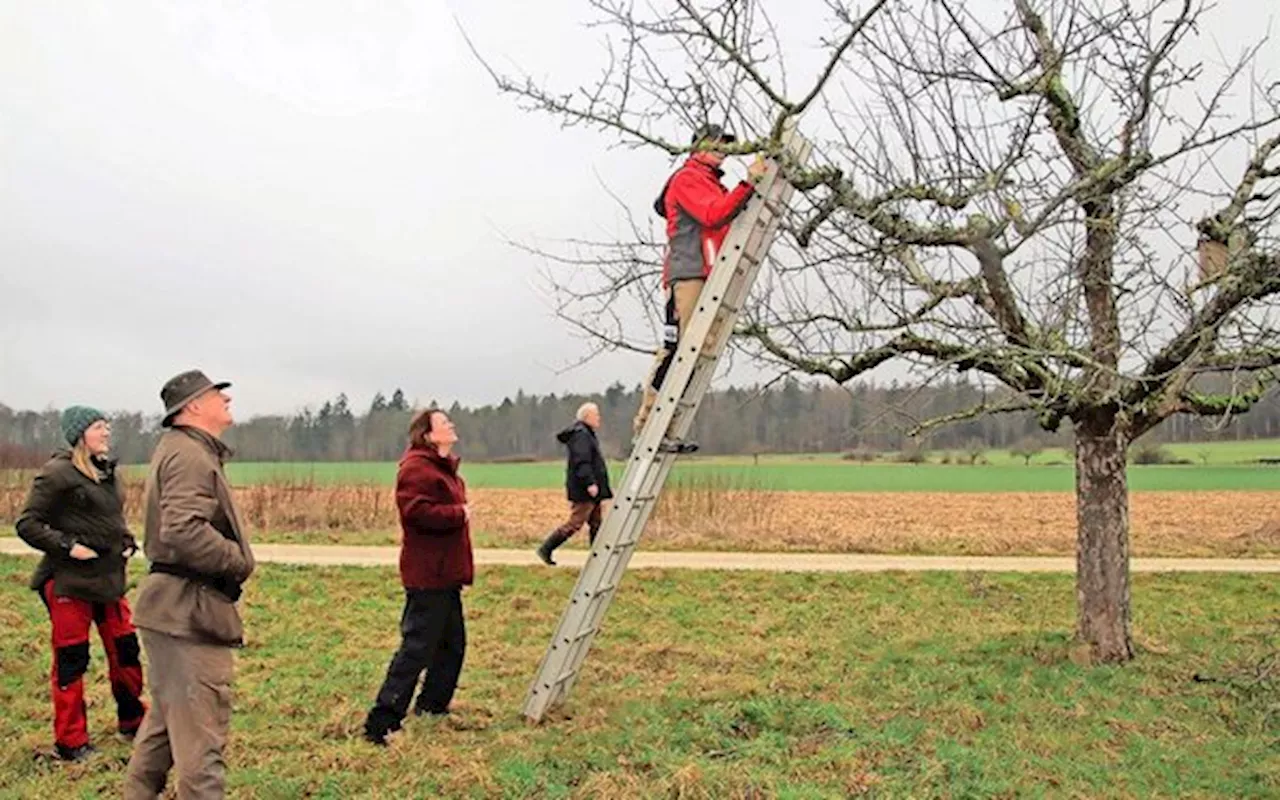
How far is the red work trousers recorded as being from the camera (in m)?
→ 6.57

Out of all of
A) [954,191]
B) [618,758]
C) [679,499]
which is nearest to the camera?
[618,758]

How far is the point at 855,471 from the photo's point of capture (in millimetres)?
57406

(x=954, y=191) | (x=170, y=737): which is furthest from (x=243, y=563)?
(x=954, y=191)

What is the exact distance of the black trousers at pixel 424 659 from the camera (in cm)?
673

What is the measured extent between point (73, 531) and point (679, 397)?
142 inches

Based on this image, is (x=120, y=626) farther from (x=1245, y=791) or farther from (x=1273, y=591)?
(x=1273, y=591)

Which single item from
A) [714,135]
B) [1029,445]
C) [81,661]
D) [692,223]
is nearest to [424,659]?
[81,661]

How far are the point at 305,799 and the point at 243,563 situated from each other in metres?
1.52

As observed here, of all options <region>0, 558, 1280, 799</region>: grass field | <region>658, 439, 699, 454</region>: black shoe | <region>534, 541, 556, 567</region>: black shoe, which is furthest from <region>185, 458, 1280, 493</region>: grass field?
<region>658, 439, 699, 454</region>: black shoe

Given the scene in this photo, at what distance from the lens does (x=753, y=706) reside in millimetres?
7344

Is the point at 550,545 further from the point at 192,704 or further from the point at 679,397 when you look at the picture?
the point at 192,704

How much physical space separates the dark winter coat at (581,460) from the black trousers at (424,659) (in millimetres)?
5872

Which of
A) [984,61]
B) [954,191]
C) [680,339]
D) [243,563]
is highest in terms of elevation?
[984,61]

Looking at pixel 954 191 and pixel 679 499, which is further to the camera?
pixel 679 499
